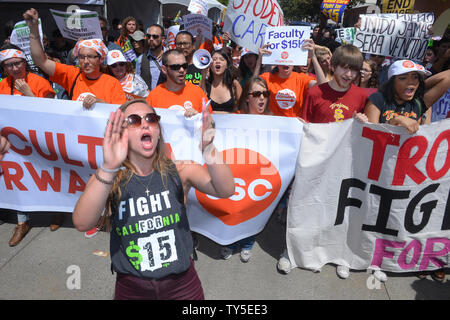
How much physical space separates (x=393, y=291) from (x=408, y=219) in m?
0.65

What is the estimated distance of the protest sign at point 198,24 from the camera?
5.43 meters

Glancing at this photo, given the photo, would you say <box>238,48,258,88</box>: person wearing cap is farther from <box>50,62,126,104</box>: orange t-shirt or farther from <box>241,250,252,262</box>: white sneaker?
<box>241,250,252,262</box>: white sneaker

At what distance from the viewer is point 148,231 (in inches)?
63.9

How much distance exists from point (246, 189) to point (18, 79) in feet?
8.36

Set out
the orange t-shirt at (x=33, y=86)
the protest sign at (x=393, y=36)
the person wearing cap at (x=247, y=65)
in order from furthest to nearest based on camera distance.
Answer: the person wearing cap at (x=247, y=65), the protest sign at (x=393, y=36), the orange t-shirt at (x=33, y=86)

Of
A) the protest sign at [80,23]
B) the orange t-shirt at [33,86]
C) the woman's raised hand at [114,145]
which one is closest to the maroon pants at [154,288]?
the woman's raised hand at [114,145]

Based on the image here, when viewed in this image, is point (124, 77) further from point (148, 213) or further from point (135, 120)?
point (148, 213)

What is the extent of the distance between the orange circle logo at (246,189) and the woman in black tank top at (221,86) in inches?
43.2

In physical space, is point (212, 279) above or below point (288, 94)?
below

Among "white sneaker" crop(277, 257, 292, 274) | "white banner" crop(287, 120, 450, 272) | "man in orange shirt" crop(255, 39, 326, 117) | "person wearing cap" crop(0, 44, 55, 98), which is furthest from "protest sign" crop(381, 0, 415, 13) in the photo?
"person wearing cap" crop(0, 44, 55, 98)

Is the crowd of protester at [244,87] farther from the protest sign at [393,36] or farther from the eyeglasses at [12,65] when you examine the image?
the protest sign at [393,36]

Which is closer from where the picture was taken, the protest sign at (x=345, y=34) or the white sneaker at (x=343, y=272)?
the white sneaker at (x=343, y=272)

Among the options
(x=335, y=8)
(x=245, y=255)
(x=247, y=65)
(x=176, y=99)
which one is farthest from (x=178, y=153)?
(x=335, y=8)
